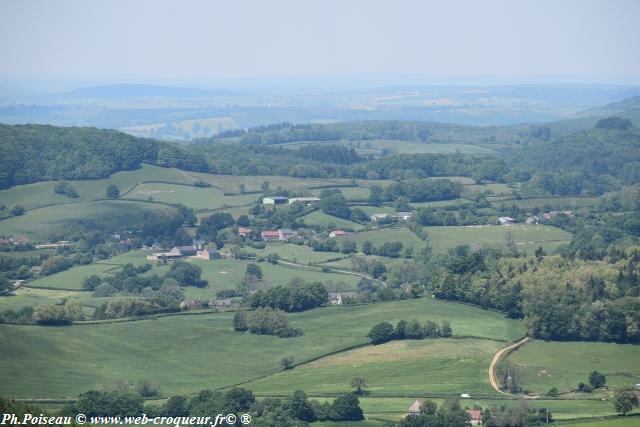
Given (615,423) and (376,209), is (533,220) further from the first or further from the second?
(615,423)

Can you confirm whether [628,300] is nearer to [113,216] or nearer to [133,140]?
[113,216]

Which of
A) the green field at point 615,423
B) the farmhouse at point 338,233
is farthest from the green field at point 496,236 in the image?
the green field at point 615,423

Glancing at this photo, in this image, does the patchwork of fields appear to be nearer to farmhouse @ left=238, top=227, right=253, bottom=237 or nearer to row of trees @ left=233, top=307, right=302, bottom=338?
row of trees @ left=233, top=307, right=302, bottom=338

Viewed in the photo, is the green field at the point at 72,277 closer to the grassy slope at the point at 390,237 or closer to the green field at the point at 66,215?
the green field at the point at 66,215

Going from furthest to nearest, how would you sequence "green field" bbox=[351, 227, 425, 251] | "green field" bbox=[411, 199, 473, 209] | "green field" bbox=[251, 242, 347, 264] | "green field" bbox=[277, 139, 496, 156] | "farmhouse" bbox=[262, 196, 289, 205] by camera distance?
"green field" bbox=[277, 139, 496, 156] < "green field" bbox=[411, 199, 473, 209] < "farmhouse" bbox=[262, 196, 289, 205] < "green field" bbox=[351, 227, 425, 251] < "green field" bbox=[251, 242, 347, 264]

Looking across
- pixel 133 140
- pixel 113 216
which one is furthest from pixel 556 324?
pixel 133 140

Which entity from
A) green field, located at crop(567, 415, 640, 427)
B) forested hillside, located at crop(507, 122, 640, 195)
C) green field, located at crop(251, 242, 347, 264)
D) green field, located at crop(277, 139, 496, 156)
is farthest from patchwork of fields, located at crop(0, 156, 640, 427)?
green field, located at crop(277, 139, 496, 156)
